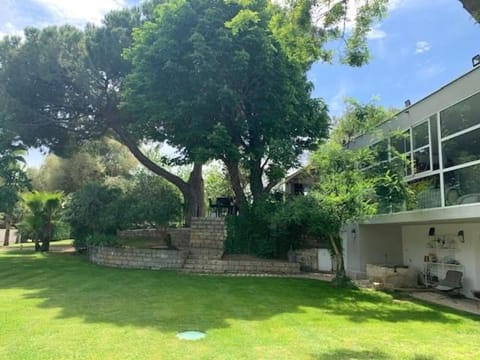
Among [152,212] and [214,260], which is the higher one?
[152,212]

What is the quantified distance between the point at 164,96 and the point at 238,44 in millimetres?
4218

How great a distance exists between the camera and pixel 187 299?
10.2 meters

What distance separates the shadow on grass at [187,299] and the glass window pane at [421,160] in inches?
170

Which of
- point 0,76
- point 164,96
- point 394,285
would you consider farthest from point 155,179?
point 394,285

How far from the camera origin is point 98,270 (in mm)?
15508

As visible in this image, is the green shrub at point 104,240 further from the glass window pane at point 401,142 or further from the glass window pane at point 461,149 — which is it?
the glass window pane at point 461,149

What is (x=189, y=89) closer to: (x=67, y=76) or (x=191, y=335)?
(x=67, y=76)

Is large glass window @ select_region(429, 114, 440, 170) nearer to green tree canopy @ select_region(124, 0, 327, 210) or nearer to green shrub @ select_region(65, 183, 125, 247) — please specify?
green tree canopy @ select_region(124, 0, 327, 210)

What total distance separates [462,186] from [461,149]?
1.08 m

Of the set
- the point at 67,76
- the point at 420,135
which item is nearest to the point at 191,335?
the point at 420,135

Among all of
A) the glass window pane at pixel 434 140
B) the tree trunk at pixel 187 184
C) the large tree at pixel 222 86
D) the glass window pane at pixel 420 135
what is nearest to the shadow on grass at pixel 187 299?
the glass window pane at pixel 434 140

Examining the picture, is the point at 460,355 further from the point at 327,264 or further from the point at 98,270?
the point at 98,270

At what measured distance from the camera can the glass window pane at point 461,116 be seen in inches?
408

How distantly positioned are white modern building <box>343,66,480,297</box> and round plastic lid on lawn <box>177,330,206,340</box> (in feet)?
24.2
